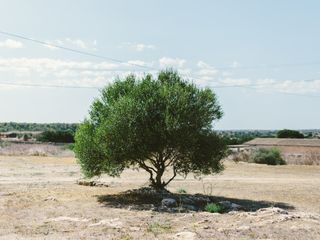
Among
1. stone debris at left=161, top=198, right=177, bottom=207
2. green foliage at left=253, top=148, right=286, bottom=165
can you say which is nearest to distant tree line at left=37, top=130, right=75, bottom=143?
green foliage at left=253, top=148, right=286, bottom=165

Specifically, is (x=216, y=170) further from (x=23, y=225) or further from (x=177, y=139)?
(x=23, y=225)

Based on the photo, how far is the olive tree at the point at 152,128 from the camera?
20.4 meters

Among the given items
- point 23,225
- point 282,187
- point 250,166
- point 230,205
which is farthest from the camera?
point 250,166

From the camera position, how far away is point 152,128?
20672 mm

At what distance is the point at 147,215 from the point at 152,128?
4.56 metres

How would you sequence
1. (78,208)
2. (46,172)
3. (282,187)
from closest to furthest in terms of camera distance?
(78,208), (282,187), (46,172)

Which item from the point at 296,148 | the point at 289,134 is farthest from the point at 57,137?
the point at 289,134

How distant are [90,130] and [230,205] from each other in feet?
22.0

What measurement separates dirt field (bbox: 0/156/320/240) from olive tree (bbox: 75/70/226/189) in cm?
199

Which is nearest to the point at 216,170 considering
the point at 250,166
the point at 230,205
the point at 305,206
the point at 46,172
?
the point at 230,205

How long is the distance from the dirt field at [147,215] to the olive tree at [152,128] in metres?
1.99

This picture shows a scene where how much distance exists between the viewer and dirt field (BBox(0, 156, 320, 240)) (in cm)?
1388

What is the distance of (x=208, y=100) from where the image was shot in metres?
21.7

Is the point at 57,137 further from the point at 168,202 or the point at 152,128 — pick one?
the point at 168,202
